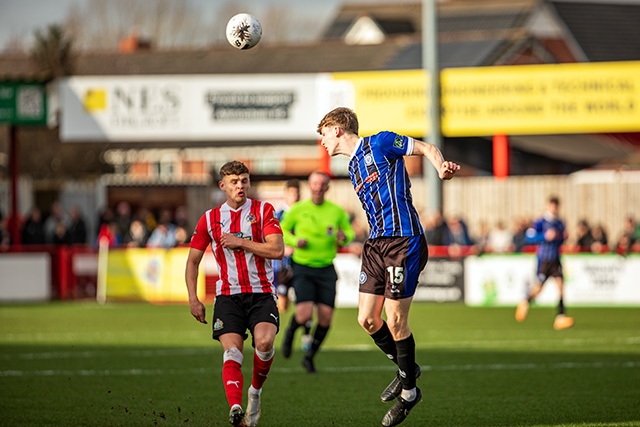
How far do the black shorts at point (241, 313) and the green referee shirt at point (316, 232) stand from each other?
167 inches

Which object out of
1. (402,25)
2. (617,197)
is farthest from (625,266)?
(402,25)

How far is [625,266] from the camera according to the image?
23.5 meters

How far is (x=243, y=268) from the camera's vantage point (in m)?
8.90

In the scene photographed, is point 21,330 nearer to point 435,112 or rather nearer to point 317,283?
point 317,283

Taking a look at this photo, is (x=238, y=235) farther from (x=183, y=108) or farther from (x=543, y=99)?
(x=183, y=108)

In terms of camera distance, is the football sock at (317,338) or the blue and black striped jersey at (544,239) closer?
the football sock at (317,338)

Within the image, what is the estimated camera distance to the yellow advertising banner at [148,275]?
25.7 metres

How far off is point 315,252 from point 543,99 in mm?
17234

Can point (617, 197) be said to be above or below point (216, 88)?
below

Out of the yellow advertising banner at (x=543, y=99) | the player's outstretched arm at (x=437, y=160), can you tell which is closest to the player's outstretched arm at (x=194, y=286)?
the player's outstretched arm at (x=437, y=160)

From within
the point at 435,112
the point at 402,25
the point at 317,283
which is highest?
the point at 402,25

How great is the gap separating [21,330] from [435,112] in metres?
12.3

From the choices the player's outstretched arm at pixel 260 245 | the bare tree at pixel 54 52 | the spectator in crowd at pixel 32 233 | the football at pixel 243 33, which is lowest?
the player's outstretched arm at pixel 260 245

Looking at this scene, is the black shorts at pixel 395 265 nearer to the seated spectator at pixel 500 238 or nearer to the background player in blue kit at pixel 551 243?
the background player in blue kit at pixel 551 243
